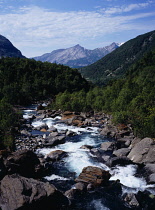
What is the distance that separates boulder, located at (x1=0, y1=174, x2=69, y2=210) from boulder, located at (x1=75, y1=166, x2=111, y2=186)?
4.20 meters

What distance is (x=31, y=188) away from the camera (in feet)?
63.2

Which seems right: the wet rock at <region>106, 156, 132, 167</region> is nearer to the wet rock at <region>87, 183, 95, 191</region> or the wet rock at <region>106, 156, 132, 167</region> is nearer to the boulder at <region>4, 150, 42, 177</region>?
the wet rock at <region>87, 183, 95, 191</region>

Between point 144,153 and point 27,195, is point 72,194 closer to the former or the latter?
point 27,195

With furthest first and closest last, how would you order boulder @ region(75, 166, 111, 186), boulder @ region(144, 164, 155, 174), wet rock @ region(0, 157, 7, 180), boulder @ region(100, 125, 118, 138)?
boulder @ region(100, 125, 118, 138) → boulder @ region(144, 164, 155, 174) → boulder @ region(75, 166, 111, 186) → wet rock @ region(0, 157, 7, 180)

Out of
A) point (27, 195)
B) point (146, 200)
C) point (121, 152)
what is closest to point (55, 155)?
point (121, 152)

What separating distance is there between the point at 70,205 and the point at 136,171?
37.9 ft

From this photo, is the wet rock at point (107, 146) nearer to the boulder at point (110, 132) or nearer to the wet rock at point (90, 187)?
→ the boulder at point (110, 132)

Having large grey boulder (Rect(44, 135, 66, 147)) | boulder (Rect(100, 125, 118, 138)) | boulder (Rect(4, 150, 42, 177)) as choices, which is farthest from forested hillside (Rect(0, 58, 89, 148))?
boulder (Rect(4, 150, 42, 177))

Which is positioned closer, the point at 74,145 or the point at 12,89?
the point at 74,145

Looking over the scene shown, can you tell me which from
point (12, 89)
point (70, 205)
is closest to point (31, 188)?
point (70, 205)

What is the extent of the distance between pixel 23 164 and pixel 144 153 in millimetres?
18448

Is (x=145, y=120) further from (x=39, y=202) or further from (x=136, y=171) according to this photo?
(x=39, y=202)

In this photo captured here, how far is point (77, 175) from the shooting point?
25281 millimetres

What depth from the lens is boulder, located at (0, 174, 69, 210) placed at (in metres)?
17.6
